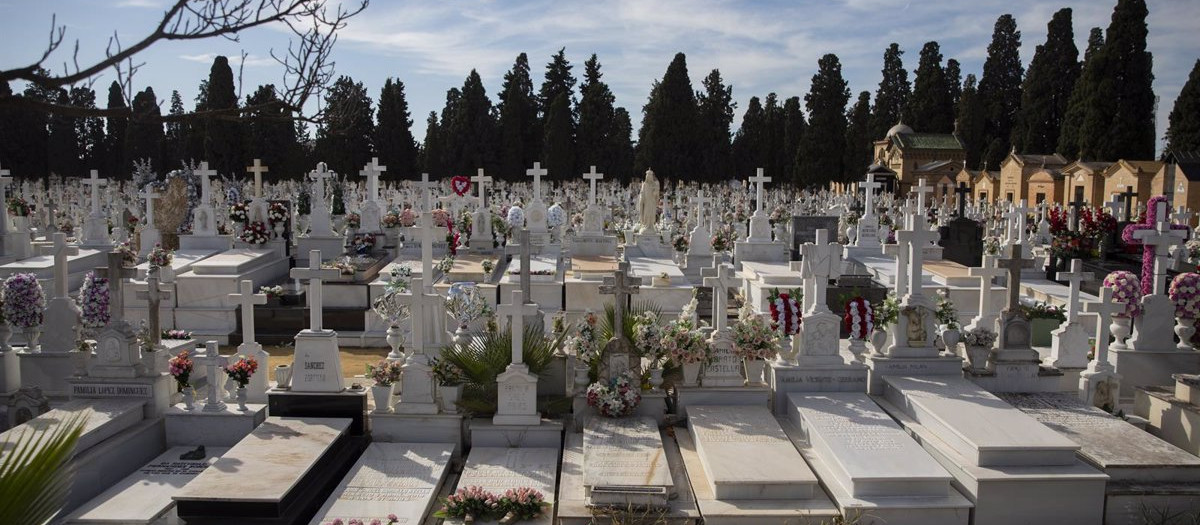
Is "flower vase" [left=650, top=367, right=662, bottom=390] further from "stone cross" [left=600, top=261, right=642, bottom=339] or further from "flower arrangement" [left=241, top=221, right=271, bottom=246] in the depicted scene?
"flower arrangement" [left=241, top=221, right=271, bottom=246]

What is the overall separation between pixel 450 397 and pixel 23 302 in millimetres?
4197

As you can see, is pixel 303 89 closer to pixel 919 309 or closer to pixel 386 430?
pixel 386 430

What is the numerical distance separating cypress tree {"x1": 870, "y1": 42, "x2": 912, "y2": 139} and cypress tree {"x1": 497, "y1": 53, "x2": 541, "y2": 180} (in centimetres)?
2204

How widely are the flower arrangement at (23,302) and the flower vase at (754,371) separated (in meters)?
6.70

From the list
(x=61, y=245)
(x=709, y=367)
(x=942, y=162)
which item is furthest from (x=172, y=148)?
(x=709, y=367)

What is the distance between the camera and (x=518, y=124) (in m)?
42.8

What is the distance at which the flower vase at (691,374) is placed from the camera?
7.96m

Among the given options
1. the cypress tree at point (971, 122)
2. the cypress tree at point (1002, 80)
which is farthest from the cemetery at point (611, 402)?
the cypress tree at point (1002, 80)

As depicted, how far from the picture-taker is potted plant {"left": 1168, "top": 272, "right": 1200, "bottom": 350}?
8375 millimetres

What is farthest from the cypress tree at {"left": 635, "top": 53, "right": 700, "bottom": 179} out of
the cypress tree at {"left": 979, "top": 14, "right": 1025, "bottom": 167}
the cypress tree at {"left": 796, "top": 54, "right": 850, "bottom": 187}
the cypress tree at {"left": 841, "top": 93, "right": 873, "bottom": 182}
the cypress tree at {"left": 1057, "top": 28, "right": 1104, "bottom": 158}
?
the cypress tree at {"left": 979, "top": 14, "right": 1025, "bottom": 167}

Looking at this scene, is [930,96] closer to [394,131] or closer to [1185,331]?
[394,131]

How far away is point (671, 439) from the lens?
7.39 metres

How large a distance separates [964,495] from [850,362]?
2.26 m

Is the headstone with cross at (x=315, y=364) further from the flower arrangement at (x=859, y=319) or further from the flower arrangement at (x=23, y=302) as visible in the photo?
the flower arrangement at (x=859, y=319)
